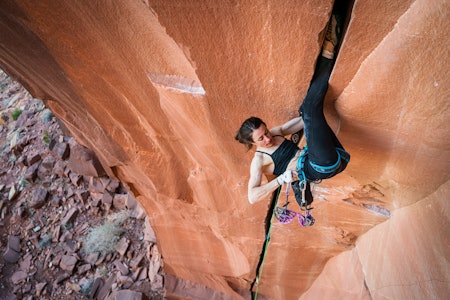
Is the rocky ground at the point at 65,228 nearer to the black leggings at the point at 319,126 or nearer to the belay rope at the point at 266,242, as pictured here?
the belay rope at the point at 266,242

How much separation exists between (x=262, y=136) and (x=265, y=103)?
0.96 feet

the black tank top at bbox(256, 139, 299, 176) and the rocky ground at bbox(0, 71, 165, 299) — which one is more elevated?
the black tank top at bbox(256, 139, 299, 176)

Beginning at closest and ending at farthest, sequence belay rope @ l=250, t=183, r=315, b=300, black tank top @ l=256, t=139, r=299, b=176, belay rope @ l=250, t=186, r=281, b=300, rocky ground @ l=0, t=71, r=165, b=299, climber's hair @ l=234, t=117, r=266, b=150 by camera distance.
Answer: climber's hair @ l=234, t=117, r=266, b=150
black tank top @ l=256, t=139, r=299, b=176
belay rope @ l=250, t=183, r=315, b=300
belay rope @ l=250, t=186, r=281, b=300
rocky ground @ l=0, t=71, r=165, b=299

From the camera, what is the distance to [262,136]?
7.27 feet

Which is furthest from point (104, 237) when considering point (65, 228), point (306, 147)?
point (306, 147)

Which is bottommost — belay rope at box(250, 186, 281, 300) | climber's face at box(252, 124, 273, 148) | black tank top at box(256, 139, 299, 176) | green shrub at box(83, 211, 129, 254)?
green shrub at box(83, 211, 129, 254)

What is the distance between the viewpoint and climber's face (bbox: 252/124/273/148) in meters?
2.20

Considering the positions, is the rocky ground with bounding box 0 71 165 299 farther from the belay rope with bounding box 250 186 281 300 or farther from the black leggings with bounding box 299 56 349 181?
the black leggings with bounding box 299 56 349 181

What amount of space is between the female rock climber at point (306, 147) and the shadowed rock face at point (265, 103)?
0.11 metres

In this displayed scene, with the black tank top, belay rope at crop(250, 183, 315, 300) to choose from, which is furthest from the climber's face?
belay rope at crop(250, 183, 315, 300)

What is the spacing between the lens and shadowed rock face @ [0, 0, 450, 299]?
178 cm

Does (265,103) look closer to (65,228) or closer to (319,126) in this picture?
(319,126)

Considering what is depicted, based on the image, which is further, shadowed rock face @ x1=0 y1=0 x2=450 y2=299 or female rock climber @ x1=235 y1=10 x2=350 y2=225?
female rock climber @ x1=235 y1=10 x2=350 y2=225

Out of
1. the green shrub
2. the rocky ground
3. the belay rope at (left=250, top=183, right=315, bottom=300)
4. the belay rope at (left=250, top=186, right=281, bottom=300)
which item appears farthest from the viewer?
the green shrub
